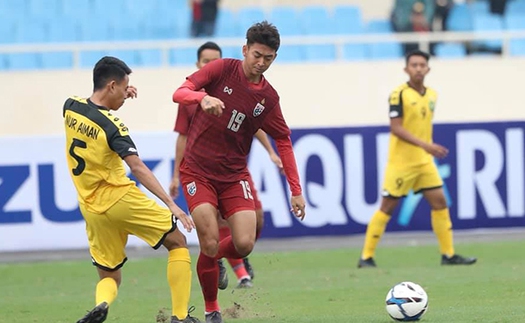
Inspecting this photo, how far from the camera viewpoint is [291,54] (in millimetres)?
20703

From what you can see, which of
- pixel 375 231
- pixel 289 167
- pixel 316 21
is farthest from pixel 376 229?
pixel 316 21

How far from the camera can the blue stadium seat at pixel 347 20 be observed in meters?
21.2

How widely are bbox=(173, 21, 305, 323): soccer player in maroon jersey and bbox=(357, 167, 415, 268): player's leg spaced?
421 centimetres

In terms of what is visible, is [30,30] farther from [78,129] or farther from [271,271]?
[78,129]

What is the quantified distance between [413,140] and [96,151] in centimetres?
541

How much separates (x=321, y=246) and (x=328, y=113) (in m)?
4.09

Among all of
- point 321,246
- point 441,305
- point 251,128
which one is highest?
point 251,128

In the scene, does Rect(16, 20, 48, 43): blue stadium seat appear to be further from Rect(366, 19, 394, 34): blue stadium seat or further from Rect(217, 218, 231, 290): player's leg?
Rect(217, 218, 231, 290): player's leg

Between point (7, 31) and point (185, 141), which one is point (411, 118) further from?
point (7, 31)

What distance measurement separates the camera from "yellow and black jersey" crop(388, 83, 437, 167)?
13.2 m

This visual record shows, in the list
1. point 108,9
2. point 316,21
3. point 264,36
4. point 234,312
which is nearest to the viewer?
point 264,36

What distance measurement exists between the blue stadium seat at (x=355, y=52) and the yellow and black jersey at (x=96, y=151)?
12716 mm

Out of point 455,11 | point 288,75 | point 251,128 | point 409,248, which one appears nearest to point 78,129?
point 251,128

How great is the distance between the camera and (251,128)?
915 cm
